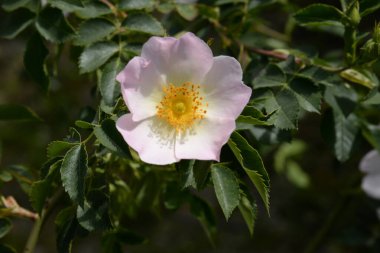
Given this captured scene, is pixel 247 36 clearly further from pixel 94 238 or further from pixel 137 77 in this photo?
pixel 94 238

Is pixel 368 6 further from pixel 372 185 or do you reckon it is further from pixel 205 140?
pixel 372 185

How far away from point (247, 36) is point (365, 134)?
438 millimetres

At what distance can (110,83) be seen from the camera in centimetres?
126

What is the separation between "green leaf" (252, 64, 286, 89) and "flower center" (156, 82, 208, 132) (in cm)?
13

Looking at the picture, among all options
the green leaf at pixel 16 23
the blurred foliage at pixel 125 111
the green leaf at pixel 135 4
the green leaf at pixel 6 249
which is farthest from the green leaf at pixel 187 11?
the green leaf at pixel 6 249

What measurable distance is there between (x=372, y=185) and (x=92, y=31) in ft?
3.34

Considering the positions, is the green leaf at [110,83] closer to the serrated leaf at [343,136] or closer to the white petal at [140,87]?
the white petal at [140,87]

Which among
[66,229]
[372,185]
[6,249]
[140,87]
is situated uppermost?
[140,87]

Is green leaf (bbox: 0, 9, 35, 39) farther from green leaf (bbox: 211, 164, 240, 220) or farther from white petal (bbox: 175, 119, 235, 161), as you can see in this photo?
green leaf (bbox: 211, 164, 240, 220)

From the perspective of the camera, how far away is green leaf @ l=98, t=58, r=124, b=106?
123 centimetres

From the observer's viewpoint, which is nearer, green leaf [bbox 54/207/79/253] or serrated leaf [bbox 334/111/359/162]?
green leaf [bbox 54/207/79/253]

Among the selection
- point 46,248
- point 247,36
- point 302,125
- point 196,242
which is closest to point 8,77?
point 46,248

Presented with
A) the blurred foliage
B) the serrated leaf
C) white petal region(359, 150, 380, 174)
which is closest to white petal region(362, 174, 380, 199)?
white petal region(359, 150, 380, 174)

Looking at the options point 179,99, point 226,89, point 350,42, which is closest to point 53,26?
point 179,99
